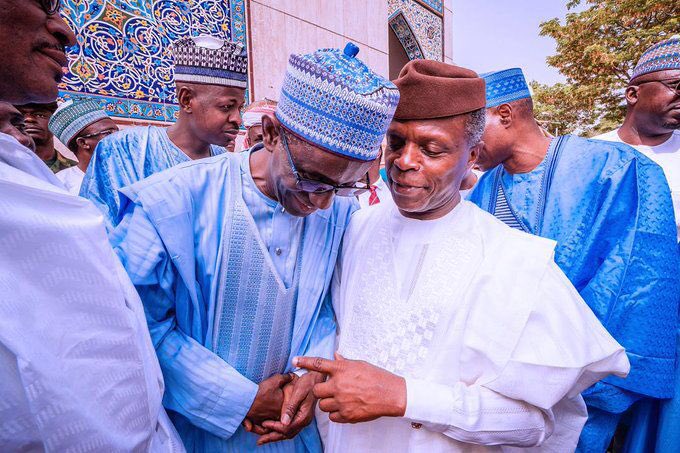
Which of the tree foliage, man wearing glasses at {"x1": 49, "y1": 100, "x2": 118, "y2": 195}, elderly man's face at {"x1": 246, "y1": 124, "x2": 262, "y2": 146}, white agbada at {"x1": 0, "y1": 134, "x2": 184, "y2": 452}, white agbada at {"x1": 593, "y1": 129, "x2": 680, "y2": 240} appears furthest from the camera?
the tree foliage

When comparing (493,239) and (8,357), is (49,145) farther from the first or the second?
(493,239)

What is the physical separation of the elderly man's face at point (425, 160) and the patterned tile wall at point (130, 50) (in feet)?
11.5

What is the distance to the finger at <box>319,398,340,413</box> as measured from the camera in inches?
46.4

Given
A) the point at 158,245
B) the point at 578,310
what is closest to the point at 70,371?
the point at 158,245

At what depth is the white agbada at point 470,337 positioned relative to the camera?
3.92 feet

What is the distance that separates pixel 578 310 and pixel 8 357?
1.47m

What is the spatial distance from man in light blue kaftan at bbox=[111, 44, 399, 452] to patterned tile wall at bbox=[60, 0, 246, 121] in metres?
3.14

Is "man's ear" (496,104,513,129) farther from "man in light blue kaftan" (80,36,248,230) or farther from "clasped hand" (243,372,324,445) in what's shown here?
"clasped hand" (243,372,324,445)

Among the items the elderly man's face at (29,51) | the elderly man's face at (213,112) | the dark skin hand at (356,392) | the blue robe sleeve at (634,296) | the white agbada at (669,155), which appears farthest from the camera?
the white agbada at (669,155)

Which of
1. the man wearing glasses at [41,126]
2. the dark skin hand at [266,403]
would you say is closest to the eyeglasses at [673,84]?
the dark skin hand at [266,403]

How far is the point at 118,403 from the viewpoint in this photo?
85 centimetres

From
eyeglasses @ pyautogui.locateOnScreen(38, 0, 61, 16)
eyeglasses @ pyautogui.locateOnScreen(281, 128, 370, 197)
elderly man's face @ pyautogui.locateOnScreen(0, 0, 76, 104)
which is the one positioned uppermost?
eyeglasses @ pyautogui.locateOnScreen(38, 0, 61, 16)

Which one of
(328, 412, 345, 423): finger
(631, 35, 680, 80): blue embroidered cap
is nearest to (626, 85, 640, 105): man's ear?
(631, 35, 680, 80): blue embroidered cap

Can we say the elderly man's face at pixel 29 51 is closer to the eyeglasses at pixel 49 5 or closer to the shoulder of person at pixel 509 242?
the eyeglasses at pixel 49 5
